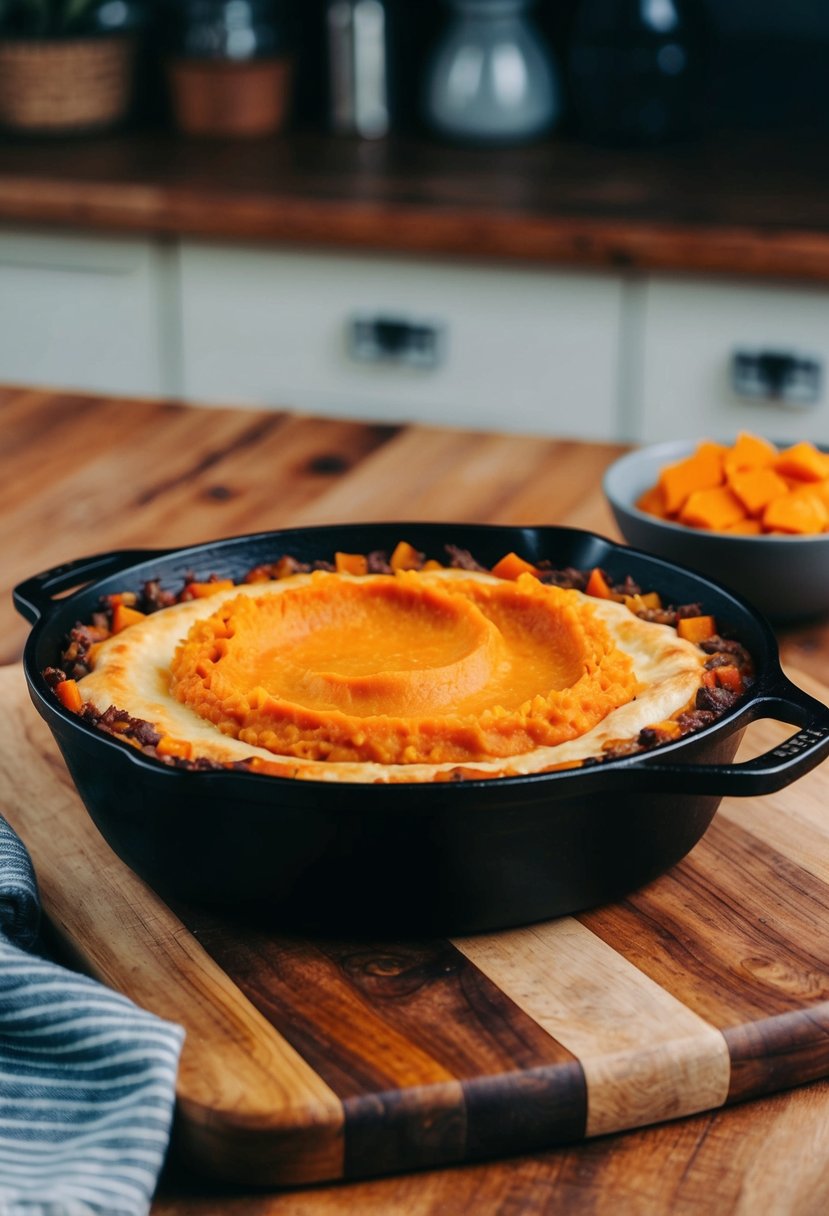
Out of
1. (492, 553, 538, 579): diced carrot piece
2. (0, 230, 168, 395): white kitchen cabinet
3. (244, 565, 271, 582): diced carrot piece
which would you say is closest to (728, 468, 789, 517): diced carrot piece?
(492, 553, 538, 579): diced carrot piece

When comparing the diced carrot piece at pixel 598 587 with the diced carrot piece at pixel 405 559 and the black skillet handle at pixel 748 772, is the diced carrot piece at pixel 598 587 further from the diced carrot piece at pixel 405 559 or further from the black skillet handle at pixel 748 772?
the black skillet handle at pixel 748 772

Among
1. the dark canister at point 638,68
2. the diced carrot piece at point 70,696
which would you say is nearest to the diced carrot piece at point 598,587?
the diced carrot piece at point 70,696

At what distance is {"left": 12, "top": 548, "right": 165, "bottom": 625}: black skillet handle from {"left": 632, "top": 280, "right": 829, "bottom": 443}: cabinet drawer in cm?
170

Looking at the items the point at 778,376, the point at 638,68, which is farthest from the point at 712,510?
the point at 638,68

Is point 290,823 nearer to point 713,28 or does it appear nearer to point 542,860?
point 542,860

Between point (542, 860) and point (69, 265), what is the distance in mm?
2628

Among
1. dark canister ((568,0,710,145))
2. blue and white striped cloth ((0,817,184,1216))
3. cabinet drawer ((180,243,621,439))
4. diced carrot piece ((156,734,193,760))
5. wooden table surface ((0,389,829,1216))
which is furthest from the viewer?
dark canister ((568,0,710,145))

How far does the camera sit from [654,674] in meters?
1.25

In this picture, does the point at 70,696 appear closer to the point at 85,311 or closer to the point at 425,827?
the point at 425,827

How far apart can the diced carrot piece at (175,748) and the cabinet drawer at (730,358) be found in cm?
195

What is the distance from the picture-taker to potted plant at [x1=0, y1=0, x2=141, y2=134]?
365cm

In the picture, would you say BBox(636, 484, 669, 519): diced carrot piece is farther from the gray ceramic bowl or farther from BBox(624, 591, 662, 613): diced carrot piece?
BBox(624, 591, 662, 613): diced carrot piece

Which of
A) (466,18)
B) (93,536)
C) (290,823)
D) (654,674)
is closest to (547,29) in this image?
(466,18)

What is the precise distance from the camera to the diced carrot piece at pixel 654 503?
165 centimetres
